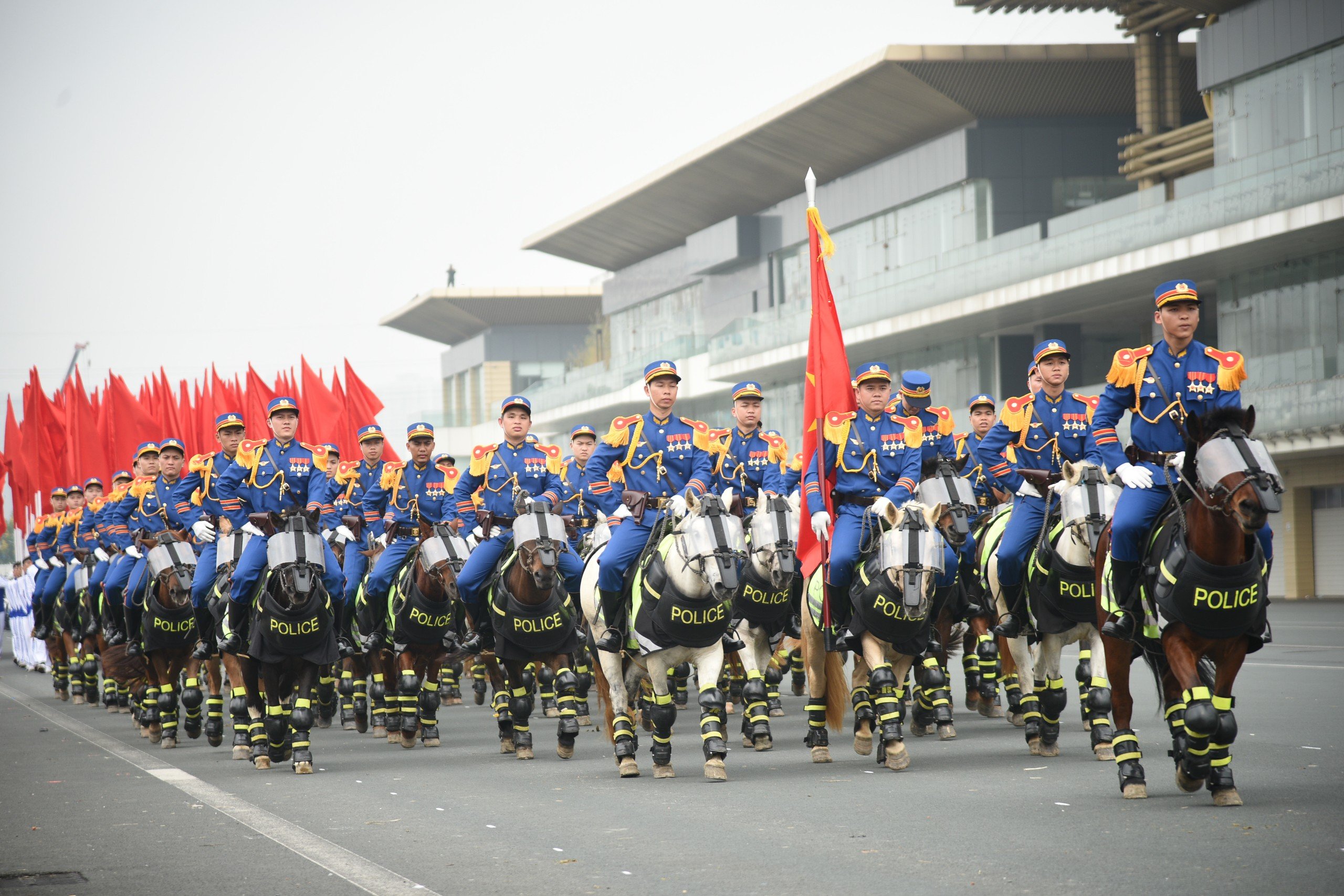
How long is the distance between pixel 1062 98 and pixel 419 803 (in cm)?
3923

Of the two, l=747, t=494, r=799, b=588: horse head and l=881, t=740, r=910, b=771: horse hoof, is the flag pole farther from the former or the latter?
l=881, t=740, r=910, b=771: horse hoof

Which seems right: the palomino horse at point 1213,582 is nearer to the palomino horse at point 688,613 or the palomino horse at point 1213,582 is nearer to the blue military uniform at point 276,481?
the palomino horse at point 688,613

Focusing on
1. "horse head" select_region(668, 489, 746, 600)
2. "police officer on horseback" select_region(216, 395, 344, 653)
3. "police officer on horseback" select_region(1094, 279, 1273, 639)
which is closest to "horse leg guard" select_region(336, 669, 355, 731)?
"police officer on horseback" select_region(216, 395, 344, 653)

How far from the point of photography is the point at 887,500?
35.2 feet

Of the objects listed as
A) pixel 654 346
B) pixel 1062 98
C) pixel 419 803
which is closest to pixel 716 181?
pixel 654 346

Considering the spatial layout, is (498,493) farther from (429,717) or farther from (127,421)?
(127,421)

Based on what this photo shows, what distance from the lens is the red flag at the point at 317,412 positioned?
25.8m

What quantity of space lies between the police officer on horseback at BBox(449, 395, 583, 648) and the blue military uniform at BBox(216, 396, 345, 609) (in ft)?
3.77

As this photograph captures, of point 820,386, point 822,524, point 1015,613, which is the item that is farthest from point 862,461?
point 1015,613

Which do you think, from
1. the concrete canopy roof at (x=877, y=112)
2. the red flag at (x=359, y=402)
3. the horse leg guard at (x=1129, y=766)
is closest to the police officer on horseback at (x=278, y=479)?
the horse leg guard at (x=1129, y=766)

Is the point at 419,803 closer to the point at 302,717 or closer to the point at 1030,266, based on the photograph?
the point at 302,717

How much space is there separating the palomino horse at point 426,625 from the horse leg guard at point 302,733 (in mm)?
1754

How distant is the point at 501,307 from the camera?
297 ft

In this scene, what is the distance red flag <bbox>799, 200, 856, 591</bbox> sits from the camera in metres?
11.7
